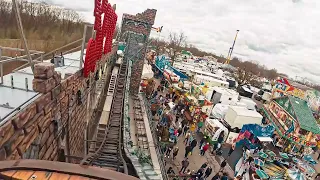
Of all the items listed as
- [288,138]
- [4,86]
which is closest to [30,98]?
[4,86]

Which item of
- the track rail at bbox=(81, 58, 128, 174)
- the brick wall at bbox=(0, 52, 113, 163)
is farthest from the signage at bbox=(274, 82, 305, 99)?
the brick wall at bbox=(0, 52, 113, 163)

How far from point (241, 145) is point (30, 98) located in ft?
51.7

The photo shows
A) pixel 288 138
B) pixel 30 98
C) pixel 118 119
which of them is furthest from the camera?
pixel 288 138

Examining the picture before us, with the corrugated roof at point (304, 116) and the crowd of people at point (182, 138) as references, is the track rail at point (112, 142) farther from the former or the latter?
the corrugated roof at point (304, 116)

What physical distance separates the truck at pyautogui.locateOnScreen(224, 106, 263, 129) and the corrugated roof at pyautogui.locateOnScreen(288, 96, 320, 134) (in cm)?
343

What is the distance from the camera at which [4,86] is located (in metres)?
4.67

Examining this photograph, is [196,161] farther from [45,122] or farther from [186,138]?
[45,122]

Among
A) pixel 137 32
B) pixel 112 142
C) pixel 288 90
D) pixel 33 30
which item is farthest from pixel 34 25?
pixel 288 90

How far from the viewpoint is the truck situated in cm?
1762

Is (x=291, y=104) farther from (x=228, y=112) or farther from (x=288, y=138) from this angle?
(x=228, y=112)

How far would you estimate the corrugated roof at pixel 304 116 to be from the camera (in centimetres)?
1791

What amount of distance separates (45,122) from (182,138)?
12.9m

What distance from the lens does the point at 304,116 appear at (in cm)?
1898

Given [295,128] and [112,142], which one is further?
[295,128]
